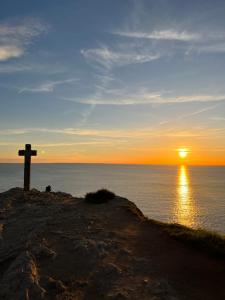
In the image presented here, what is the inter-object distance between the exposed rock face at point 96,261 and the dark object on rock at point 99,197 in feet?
8.26

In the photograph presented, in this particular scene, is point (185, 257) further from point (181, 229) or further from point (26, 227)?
point (26, 227)

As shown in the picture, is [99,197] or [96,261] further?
[99,197]

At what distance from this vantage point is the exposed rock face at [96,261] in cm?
1027

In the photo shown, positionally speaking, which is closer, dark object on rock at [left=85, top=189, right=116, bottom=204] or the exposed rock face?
the exposed rock face

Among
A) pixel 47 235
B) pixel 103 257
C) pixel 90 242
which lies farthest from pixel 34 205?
pixel 103 257

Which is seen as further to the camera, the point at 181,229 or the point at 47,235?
the point at 181,229

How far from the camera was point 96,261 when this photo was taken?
12.2 meters

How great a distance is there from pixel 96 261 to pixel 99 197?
9251mm

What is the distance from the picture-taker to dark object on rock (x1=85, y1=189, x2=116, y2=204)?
2093 cm

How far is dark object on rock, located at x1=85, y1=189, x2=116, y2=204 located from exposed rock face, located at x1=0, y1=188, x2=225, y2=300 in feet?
8.26

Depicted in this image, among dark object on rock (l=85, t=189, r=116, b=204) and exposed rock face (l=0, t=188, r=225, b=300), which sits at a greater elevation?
dark object on rock (l=85, t=189, r=116, b=204)

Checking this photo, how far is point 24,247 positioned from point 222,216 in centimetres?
6040

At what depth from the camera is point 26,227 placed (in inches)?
630

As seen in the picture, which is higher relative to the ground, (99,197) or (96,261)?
(99,197)
